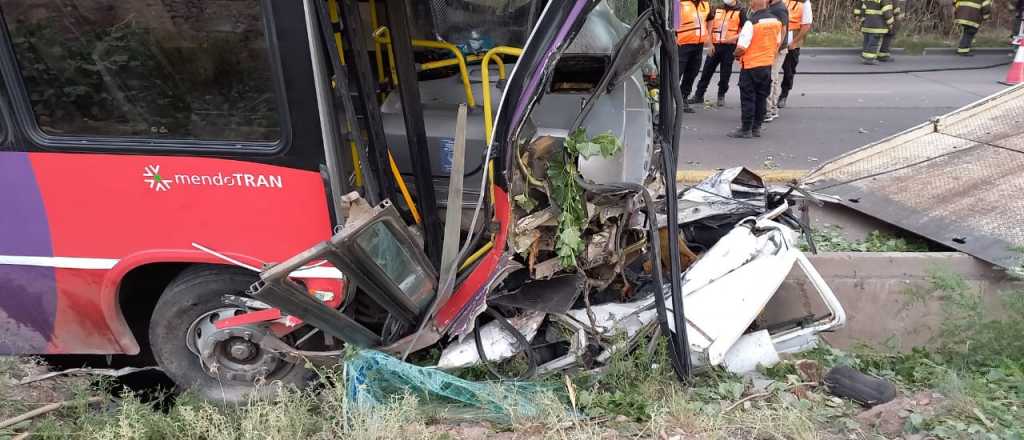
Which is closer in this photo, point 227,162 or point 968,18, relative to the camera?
point 227,162

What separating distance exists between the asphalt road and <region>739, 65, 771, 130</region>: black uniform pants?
0.24 metres

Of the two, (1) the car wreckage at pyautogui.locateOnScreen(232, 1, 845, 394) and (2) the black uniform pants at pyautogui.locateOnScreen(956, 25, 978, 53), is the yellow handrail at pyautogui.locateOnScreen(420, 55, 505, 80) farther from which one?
(2) the black uniform pants at pyautogui.locateOnScreen(956, 25, 978, 53)

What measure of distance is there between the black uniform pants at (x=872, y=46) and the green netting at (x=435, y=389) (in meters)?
12.1

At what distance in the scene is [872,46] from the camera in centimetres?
1255

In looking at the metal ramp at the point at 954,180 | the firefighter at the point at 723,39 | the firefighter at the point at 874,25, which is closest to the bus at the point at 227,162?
the metal ramp at the point at 954,180

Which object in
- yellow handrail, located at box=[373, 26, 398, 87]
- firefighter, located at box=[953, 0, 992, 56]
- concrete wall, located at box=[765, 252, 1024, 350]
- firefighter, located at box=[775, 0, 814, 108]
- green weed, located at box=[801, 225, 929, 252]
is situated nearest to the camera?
yellow handrail, located at box=[373, 26, 398, 87]

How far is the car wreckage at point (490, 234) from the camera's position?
8.77 ft

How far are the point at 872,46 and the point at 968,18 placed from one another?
7.22 ft

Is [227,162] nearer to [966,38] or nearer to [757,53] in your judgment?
[757,53]

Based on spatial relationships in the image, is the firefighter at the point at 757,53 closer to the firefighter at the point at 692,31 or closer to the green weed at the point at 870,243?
the firefighter at the point at 692,31

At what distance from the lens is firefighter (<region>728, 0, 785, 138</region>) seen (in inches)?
282

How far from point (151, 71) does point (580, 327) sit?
6.82 feet

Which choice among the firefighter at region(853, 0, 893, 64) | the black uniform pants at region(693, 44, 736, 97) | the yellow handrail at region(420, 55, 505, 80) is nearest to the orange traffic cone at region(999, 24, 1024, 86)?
the firefighter at region(853, 0, 893, 64)

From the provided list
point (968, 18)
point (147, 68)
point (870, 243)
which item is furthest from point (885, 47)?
→ point (147, 68)
